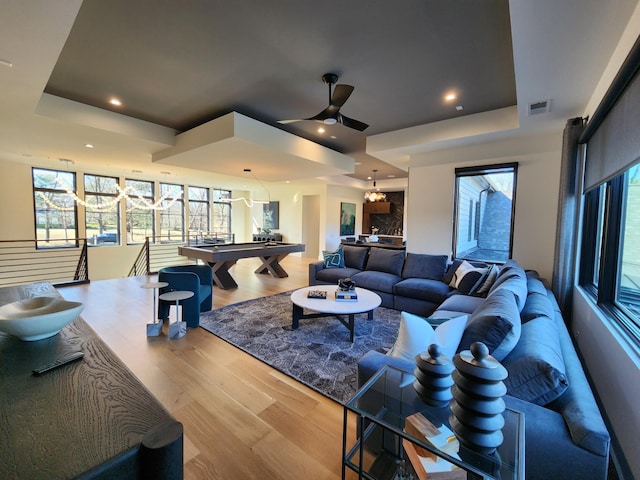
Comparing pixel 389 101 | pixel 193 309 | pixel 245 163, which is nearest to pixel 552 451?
pixel 193 309

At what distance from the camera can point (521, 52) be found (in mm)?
2160

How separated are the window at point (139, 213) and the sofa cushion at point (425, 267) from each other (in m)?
7.71

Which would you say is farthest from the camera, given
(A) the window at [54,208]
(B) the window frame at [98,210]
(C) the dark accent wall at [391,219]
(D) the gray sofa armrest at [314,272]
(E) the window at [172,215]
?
(C) the dark accent wall at [391,219]

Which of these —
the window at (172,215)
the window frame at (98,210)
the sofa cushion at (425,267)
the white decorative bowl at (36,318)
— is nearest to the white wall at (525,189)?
the sofa cushion at (425,267)

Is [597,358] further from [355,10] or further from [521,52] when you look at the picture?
[355,10]

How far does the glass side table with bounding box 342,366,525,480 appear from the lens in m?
0.99

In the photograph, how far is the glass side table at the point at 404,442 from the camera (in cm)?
99

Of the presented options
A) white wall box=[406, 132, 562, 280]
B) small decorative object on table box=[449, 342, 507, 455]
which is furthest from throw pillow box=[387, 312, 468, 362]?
white wall box=[406, 132, 562, 280]

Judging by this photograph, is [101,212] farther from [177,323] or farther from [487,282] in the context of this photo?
[487,282]

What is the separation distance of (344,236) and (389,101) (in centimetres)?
685

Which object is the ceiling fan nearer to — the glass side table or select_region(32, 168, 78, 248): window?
the glass side table

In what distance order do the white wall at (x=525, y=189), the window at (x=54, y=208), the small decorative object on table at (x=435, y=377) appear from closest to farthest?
1. the small decorative object on table at (x=435, y=377)
2. the white wall at (x=525, y=189)
3. the window at (x=54, y=208)

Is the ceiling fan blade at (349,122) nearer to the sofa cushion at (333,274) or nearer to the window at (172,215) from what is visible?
the sofa cushion at (333,274)

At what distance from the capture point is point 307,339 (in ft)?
10.7
